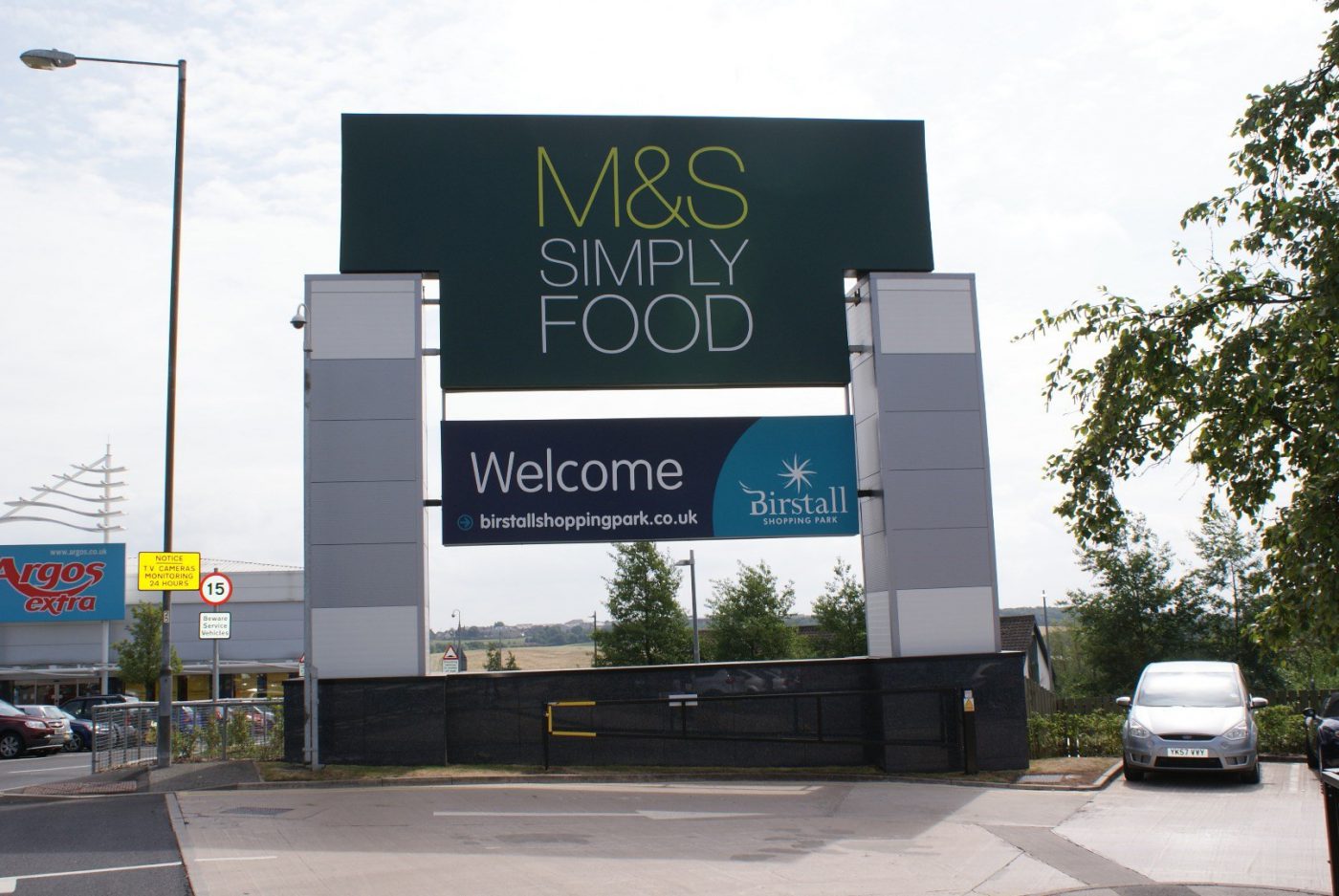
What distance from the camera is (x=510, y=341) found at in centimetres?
1758

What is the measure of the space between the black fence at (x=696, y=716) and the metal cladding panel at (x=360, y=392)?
3.51 metres

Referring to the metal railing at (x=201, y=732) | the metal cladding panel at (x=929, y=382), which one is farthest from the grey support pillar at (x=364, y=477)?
the metal cladding panel at (x=929, y=382)

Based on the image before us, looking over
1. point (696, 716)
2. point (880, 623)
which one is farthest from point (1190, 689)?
point (696, 716)

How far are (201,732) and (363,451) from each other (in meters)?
5.70

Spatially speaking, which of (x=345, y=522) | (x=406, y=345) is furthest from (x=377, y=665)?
(x=406, y=345)

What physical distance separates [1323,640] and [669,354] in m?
9.68

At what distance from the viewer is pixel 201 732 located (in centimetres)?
1912

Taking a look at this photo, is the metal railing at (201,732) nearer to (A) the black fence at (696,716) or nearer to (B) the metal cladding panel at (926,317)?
(A) the black fence at (696,716)

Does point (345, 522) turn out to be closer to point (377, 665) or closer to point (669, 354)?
point (377, 665)

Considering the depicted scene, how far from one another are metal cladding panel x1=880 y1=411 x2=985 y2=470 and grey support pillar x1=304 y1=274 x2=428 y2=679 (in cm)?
649

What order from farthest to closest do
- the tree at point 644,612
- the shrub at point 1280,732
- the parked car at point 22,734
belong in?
the tree at point 644,612 → the parked car at point 22,734 → the shrub at point 1280,732

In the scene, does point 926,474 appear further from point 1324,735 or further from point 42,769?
point 42,769

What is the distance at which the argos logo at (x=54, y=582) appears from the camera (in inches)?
1834

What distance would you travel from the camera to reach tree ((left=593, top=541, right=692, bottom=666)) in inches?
1677
